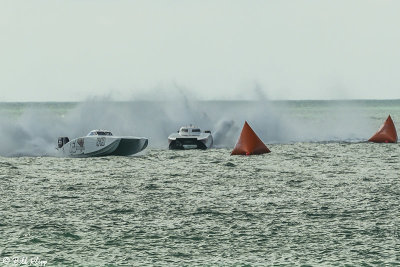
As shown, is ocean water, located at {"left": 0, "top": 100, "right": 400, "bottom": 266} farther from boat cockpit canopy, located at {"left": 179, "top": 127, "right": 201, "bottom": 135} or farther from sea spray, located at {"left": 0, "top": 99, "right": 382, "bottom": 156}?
sea spray, located at {"left": 0, "top": 99, "right": 382, "bottom": 156}

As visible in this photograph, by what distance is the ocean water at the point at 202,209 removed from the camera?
10.4 meters

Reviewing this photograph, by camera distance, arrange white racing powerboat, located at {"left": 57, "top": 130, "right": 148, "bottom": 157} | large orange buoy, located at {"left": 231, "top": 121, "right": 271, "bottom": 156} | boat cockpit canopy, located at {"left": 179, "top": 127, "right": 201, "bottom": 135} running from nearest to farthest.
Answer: large orange buoy, located at {"left": 231, "top": 121, "right": 271, "bottom": 156} < white racing powerboat, located at {"left": 57, "top": 130, "right": 148, "bottom": 157} < boat cockpit canopy, located at {"left": 179, "top": 127, "right": 201, "bottom": 135}

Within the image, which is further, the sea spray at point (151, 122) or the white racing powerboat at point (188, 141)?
the sea spray at point (151, 122)

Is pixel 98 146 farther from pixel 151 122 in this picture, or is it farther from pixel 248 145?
pixel 151 122

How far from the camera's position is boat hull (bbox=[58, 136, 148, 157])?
29.7m

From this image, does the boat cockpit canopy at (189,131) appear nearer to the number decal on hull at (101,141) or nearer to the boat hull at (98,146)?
the boat hull at (98,146)

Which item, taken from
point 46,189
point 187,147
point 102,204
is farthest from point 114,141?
point 102,204

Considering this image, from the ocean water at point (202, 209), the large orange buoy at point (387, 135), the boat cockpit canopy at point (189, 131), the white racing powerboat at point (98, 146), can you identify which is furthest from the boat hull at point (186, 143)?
the large orange buoy at point (387, 135)

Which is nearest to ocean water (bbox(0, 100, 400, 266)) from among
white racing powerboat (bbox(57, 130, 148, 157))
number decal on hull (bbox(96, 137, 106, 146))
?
white racing powerboat (bbox(57, 130, 148, 157))

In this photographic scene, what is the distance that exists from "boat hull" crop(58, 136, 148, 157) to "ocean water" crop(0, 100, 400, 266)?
3.21ft

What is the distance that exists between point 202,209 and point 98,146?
52.2 ft

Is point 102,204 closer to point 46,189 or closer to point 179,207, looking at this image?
point 179,207

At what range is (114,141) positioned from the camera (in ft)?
97.5

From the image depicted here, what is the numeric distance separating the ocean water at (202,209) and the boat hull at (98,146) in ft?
3.21
